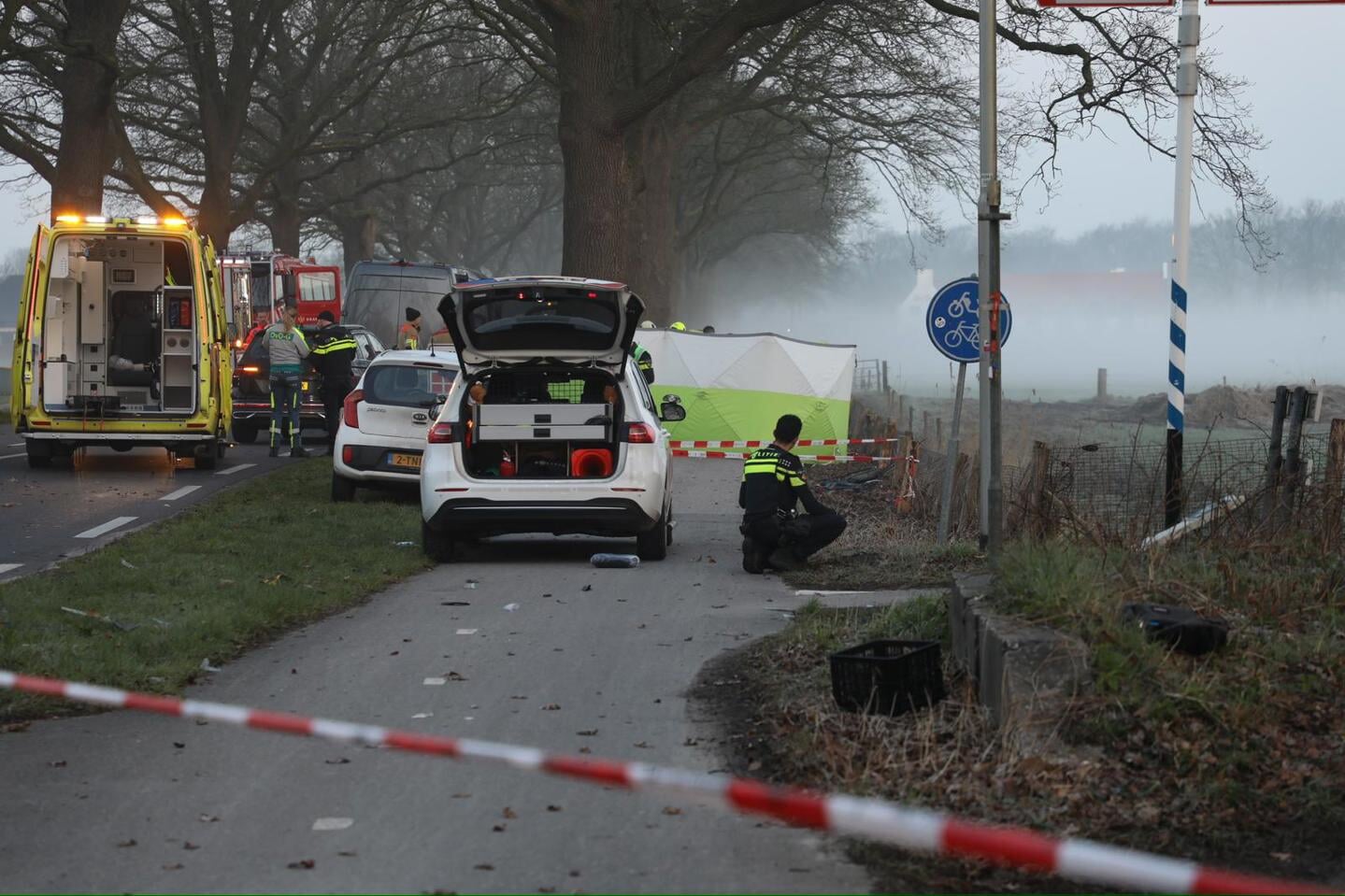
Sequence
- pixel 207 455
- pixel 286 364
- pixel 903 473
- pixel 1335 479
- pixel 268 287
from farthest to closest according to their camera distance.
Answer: pixel 268 287 < pixel 286 364 < pixel 207 455 < pixel 903 473 < pixel 1335 479

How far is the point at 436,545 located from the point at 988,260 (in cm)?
467

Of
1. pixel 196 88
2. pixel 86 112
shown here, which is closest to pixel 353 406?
pixel 86 112

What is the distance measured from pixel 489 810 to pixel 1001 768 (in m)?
1.74

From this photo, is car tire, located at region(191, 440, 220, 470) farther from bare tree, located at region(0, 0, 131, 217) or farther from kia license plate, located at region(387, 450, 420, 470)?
bare tree, located at region(0, 0, 131, 217)

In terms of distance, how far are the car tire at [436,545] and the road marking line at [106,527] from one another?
9.37 feet

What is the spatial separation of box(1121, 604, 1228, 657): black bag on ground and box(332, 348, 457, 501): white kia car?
10.7 m

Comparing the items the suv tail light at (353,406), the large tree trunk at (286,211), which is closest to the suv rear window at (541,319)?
the suv tail light at (353,406)

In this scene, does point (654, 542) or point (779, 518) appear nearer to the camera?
point (779, 518)

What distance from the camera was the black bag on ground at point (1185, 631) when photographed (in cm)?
685

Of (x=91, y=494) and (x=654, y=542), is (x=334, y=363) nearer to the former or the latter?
(x=91, y=494)

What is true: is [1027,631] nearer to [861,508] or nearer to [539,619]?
[539,619]

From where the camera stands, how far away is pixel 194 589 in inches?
428

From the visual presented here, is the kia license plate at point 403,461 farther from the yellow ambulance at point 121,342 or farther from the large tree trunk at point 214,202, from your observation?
the large tree trunk at point 214,202

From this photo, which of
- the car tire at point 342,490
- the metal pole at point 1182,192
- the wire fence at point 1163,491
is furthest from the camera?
the car tire at point 342,490
